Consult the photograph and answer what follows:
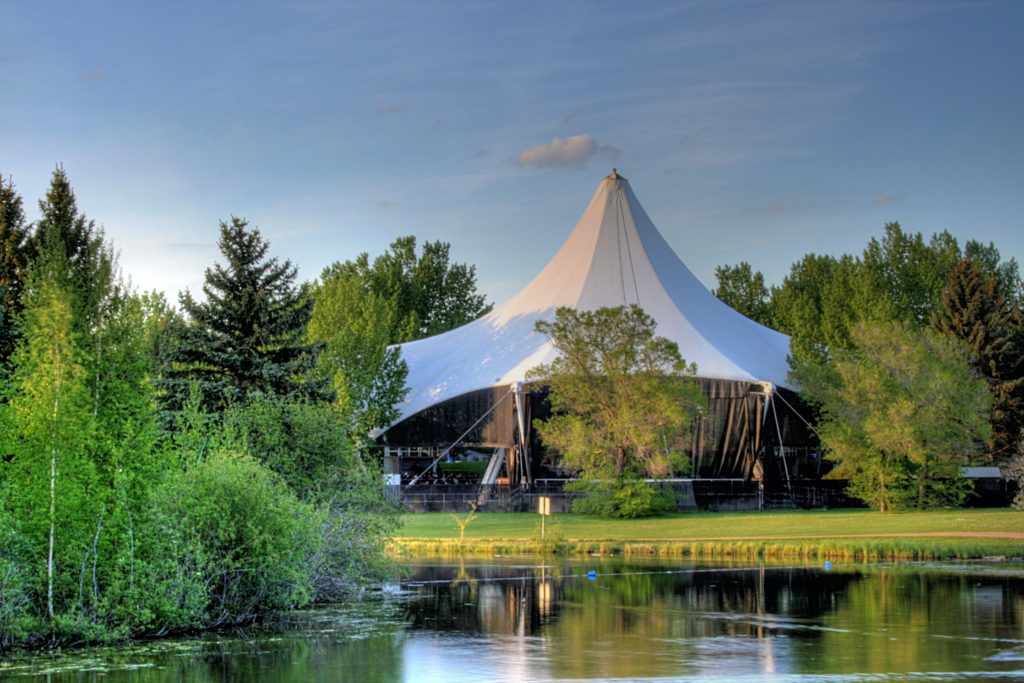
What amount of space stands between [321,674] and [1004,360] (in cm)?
4010

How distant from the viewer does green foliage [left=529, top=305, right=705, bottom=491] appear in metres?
37.3

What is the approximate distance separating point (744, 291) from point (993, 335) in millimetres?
30792

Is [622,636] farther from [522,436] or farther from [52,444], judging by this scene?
[522,436]

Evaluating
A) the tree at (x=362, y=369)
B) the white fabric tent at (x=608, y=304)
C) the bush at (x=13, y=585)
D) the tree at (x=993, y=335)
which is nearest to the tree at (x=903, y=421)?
the white fabric tent at (x=608, y=304)

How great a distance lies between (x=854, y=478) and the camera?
4019cm

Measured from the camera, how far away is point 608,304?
46.0m

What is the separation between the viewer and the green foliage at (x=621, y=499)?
37.2 meters

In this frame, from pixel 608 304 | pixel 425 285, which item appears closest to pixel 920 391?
pixel 608 304

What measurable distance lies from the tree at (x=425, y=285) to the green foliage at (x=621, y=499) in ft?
124

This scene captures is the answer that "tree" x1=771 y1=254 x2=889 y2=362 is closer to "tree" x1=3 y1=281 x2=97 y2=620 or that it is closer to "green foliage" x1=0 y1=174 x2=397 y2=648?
"green foliage" x1=0 y1=174 x2=397 y2=648

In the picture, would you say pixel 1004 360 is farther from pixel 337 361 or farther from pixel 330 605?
pixel 330 605

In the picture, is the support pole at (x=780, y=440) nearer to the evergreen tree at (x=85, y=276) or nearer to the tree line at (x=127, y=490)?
the tree line at (x=127, y=490)

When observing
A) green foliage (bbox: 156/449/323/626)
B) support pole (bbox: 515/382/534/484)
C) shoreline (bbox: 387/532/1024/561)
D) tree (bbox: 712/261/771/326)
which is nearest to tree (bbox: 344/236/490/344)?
tree (bbox: 712/261/771/326)

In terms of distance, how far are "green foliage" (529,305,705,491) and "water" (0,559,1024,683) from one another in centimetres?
1267
